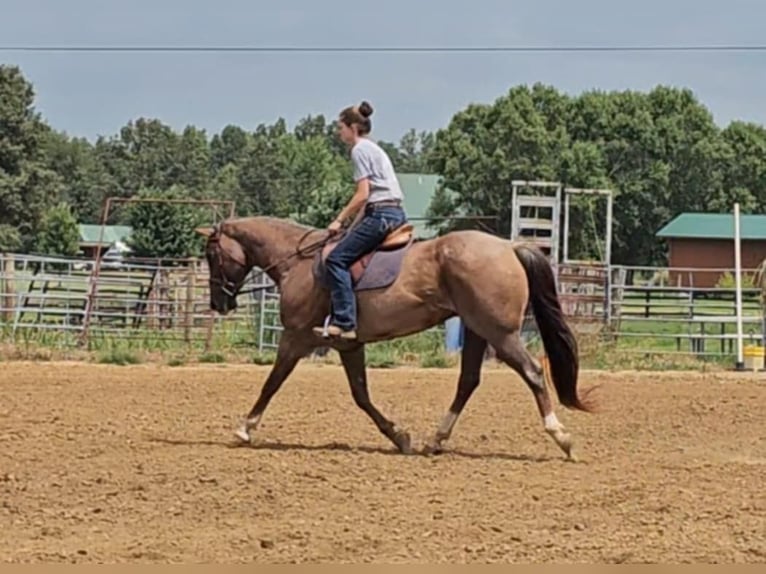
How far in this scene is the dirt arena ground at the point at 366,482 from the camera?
17.6ft

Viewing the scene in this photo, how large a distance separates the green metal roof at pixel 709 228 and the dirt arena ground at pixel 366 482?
160 ft

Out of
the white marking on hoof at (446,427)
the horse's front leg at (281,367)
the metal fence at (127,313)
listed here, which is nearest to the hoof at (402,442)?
the white marking on hoof at (446,427)

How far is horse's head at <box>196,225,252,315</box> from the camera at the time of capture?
30.6 feet

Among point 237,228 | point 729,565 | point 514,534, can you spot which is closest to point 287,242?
point 237,228

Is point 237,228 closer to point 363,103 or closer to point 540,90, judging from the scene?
point 363,103

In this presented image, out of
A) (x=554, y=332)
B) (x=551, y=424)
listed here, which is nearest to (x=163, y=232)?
(x=554, y=332)

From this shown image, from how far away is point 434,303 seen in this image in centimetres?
848

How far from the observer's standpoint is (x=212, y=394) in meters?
12.3

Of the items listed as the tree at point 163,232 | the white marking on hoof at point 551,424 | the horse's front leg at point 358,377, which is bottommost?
the white marking on hoof at point 551,424

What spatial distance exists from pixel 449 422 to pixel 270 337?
38.6 feet

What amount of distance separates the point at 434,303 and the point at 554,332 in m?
0.87

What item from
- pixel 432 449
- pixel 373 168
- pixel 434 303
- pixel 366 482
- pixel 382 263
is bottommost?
pixel 366 482

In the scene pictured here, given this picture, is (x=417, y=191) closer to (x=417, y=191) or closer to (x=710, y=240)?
(x=417, y=191)

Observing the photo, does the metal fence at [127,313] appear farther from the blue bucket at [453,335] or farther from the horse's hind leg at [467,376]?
the horse's hind leg at [467,376]
